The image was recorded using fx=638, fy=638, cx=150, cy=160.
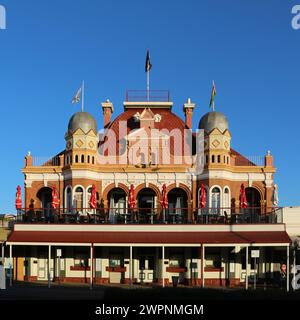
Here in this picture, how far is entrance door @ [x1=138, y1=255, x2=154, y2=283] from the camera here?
3906 centimetres

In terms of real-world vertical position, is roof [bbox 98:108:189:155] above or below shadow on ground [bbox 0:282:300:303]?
above

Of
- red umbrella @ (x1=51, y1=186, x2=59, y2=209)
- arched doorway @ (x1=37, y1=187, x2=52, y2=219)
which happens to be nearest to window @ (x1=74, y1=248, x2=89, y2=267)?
red umbrella @ (x1=51, y1=186, x2=59, y2=209)

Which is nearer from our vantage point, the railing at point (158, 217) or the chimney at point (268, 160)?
the railing at point (158, 217)

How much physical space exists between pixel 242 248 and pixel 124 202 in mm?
9374

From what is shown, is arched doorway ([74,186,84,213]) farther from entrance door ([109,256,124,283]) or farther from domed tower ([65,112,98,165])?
entrance door ([109,256,124,283])

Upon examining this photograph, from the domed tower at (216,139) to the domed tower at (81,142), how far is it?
7.55m

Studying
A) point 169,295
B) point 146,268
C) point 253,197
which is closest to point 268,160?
point 253,197

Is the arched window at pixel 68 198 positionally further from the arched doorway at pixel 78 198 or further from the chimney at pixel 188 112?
the chimney at pixel 188 112

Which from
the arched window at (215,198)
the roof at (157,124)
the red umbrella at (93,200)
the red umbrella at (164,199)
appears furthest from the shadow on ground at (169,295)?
the roof at (157,124)

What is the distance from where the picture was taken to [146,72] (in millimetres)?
49562

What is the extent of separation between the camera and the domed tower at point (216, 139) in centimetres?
4238
